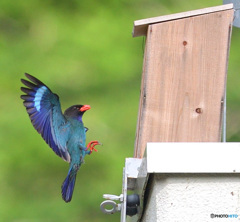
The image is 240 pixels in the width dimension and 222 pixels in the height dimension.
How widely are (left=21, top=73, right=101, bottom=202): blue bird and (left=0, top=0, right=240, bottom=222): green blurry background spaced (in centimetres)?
172

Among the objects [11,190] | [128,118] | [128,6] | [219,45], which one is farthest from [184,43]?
[128,6]

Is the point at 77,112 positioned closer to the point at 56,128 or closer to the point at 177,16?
the point at 56,128

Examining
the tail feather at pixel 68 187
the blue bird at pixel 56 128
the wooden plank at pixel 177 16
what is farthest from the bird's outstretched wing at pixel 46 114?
the wooden plank at pixel 177 16

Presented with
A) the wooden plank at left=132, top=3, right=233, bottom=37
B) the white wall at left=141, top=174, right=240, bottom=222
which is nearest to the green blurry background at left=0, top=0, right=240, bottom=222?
the wooden plank at left=132, top=3, right=233, bottom=37

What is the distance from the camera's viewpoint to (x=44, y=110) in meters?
4.07

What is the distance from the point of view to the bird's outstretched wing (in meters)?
4.03

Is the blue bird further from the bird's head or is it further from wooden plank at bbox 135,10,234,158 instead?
wooden plank at bbox 135,10,234,158

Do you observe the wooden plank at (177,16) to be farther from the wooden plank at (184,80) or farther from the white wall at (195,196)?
the white wall at (195,196)

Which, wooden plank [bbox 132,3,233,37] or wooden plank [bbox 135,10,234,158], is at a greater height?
wooden plank [bbox 132,3,233,37]

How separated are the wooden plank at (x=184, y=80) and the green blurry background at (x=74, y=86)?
2.15 m

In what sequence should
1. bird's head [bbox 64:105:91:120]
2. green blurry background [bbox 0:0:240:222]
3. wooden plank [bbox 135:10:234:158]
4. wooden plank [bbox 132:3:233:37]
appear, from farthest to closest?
1. green blurry background [bbox 0:0:240:222]
2. bird's head [bbox 64:105:91:120]
3. wooden plank [bbox 132:3:233:37]
4. wooden plank [bbox 135:10:234:158]

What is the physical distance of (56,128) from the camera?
410 centimetres

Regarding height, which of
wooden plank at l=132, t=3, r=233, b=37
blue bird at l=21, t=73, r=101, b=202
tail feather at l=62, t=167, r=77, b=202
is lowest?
tail feather at l=62, t=167, r=77, b=202

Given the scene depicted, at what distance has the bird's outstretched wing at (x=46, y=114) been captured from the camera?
4.03 metres
